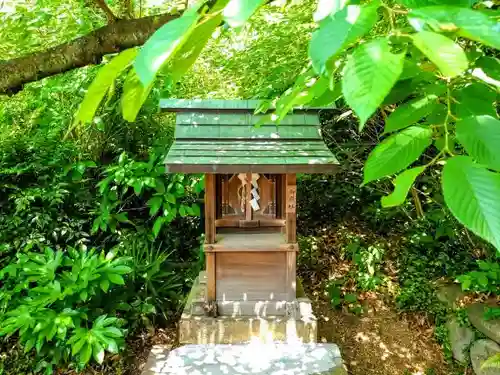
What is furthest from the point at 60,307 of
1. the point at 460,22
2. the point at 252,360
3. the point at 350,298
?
the point at 460,22

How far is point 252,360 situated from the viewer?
2.98 metres

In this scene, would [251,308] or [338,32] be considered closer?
[338,32]

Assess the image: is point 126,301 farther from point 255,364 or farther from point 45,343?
point 255,364

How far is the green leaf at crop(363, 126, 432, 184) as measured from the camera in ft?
1.77

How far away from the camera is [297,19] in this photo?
4055 mm

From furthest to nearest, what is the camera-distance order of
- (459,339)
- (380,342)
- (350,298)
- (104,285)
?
(350,298) → (380,342) → (459,339) → (104,285)

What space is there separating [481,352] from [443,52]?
3.93 metres

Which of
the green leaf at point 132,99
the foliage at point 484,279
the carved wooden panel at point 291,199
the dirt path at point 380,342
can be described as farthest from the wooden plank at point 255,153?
the green leaf at point 132,99

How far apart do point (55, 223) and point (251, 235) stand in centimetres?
207

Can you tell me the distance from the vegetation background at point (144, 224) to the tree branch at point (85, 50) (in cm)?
132

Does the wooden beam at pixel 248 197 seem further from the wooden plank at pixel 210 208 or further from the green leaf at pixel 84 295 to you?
the green leaf at pixel 84 295

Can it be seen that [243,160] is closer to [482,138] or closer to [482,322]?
[482,138]

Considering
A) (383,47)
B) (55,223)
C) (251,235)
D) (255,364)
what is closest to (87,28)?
(55,223)

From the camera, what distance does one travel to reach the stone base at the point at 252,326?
309 centimetres
